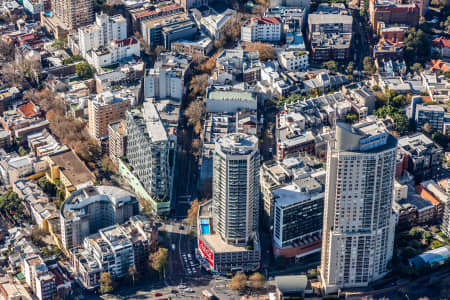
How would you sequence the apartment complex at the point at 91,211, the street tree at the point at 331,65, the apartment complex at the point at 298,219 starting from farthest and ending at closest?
the street tree at the point at 331,65 < the apartment complex at the point at 91,211 < the apartment complex at the point at 298,219

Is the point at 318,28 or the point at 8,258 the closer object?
the point at 8,258

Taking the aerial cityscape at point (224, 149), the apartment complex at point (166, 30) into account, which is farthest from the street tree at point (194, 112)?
the apartment complex at point (166, 30)

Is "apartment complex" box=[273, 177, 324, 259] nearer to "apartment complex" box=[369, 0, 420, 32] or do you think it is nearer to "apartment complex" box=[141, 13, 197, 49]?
"apartment complex" box=[141, 13, 197, 49]

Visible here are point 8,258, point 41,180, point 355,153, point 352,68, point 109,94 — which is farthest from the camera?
point 352,68

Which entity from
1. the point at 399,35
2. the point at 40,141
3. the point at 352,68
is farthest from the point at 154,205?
the point at 399,35

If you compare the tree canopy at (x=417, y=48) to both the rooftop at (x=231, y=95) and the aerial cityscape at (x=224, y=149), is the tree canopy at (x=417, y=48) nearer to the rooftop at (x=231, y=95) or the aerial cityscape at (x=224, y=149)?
the aerial cityscape at (x=224, y=149)

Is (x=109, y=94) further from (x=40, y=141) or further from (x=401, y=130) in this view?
(x=401, y=130)

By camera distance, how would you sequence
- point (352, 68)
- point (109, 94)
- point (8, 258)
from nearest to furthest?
point (8, 258)
point (109, 94)
point (352, 68)

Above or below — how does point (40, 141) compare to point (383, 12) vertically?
below

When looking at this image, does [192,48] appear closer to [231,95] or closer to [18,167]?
[231,95]
